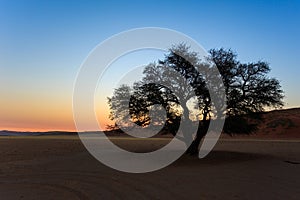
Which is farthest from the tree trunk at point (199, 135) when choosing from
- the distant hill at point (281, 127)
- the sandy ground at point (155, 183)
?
the distant hill at point (281, 127)

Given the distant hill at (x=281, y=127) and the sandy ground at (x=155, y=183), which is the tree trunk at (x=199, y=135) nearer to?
the sandy ground at (x=155, y=183)

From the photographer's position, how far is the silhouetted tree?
81.4 feet

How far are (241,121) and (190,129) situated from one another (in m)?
4.07

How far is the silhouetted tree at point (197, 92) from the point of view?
2480cm

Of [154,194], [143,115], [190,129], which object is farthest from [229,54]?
[154,194]

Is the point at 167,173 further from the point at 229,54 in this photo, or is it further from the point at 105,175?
the point at 229,54

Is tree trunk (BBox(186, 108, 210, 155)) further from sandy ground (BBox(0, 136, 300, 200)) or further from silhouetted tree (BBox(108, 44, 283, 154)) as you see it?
sandy ground (BBox(0, 136, 300, 200))

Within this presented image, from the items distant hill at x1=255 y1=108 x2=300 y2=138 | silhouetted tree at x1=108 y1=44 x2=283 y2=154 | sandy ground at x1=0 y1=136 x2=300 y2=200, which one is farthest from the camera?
distant hill at x1=255 y1=108 x2=300 y2=138

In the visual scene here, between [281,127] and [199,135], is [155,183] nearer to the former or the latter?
[199,135]

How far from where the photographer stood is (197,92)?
24.5m

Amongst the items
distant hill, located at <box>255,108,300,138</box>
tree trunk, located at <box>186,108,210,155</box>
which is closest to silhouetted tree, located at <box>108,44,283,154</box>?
tree trunk, located at <box>186,108,210,155</box>

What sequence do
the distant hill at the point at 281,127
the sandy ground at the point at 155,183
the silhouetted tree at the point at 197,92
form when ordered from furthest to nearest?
1. the distant hill at the point at 281,127
2. the silhouetted tree at the point at 197,92
3. the sandy ground at the point at 155,183

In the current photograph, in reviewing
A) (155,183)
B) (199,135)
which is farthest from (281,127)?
(155,183)

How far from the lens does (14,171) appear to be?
19203mm
